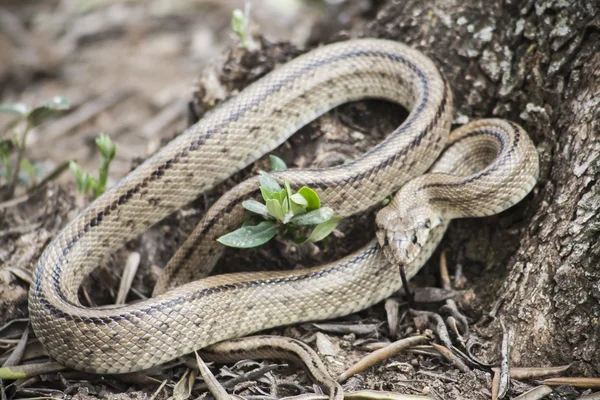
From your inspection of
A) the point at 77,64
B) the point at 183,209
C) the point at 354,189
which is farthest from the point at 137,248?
the point at 77,64

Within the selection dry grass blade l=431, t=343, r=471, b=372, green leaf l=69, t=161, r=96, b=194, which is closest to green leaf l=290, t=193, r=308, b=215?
dry grass blade l=431, t=343, r=471, b=372

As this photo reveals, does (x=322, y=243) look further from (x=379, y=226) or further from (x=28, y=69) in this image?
(x=28, y=69)

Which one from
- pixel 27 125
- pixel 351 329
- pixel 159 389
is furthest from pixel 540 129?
pixel 27 125

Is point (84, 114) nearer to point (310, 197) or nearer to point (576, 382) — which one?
point (310, 197)

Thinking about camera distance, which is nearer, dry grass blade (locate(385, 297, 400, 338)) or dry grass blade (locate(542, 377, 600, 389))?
dry grass blade (locate(542, 377, 600, 389))

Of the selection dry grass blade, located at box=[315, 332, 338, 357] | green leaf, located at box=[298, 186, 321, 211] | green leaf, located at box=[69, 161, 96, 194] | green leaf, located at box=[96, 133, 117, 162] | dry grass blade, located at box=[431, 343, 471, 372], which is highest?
green leaf, located at box=[298, 186, 321, 211]

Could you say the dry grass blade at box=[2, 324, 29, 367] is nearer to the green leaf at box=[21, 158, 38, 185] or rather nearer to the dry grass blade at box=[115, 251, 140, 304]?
the dry grass blade at box=[115, 251, 140, 304]
